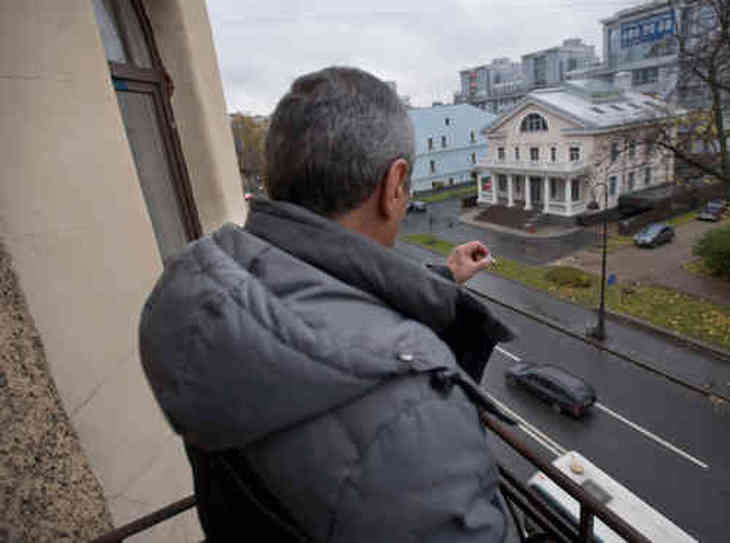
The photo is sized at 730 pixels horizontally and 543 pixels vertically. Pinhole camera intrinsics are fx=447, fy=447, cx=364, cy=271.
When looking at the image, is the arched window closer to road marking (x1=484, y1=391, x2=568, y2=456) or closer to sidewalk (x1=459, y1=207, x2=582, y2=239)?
sidewalk (x1=459, y1=207, x2=582, y2=239)

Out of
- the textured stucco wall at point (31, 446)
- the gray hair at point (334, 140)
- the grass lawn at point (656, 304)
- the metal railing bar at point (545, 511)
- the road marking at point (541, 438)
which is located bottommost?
the road marking at point (541, 438)

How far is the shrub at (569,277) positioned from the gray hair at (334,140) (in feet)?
55.7

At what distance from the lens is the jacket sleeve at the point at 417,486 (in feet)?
2.46

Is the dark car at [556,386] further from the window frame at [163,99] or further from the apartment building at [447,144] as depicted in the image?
the apartment building at [447,144]

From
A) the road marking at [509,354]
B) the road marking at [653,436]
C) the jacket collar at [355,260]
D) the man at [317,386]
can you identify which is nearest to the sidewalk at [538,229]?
the road marking at [509,354]

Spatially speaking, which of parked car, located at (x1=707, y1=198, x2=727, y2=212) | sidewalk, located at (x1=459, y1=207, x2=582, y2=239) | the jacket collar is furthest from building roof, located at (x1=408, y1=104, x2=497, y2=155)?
the jacket collar

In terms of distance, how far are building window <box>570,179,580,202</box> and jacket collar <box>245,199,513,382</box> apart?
88.2 ft

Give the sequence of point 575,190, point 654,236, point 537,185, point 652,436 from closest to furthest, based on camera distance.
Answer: point 652,436, point 654,236, point 575,190, point 537,185

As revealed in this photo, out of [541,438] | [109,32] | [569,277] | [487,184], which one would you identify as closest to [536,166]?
[487,184]

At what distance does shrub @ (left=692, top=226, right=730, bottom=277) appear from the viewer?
1481cm

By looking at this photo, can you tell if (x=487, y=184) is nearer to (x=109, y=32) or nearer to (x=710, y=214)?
(x=710, y=214)

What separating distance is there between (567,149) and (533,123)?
2705 millimetres

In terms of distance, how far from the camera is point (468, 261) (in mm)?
1793

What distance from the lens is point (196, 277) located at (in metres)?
0.85
